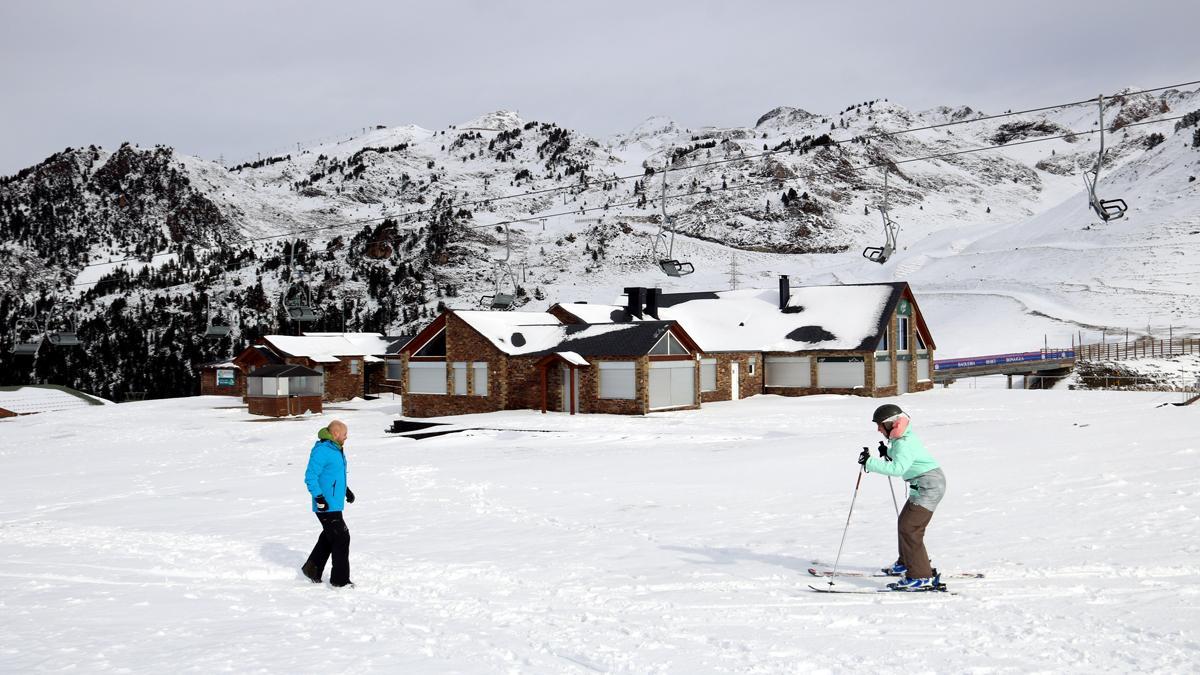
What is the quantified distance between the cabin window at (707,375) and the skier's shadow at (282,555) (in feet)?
104

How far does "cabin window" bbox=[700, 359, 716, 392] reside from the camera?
1697 inches

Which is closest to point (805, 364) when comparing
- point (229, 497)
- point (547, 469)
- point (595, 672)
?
point (547, 469)

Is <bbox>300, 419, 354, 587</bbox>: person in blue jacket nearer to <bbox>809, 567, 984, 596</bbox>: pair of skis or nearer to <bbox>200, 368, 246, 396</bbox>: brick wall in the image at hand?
<bbox>809, 567, 984, 596</bbox>: pair of skis

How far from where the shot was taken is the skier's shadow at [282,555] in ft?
37.1

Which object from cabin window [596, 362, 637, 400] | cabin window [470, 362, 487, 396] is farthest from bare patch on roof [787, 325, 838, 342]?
cabin window [470, 362, 487, 396]

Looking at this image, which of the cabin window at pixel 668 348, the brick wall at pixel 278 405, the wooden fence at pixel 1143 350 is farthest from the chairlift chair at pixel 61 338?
the wooden fence at pixel 1143 350

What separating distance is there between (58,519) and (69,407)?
156ft

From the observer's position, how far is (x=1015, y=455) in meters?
18.2

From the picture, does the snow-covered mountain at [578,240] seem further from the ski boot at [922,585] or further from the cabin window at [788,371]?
the ski boot at [922,585]

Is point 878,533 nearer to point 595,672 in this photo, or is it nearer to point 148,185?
point 595,672

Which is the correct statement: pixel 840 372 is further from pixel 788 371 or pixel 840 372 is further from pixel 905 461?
pixel 905 461

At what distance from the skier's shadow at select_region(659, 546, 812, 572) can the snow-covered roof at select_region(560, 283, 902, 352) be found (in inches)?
1277

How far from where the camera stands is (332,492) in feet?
31.8

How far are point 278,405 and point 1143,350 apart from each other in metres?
59.3
